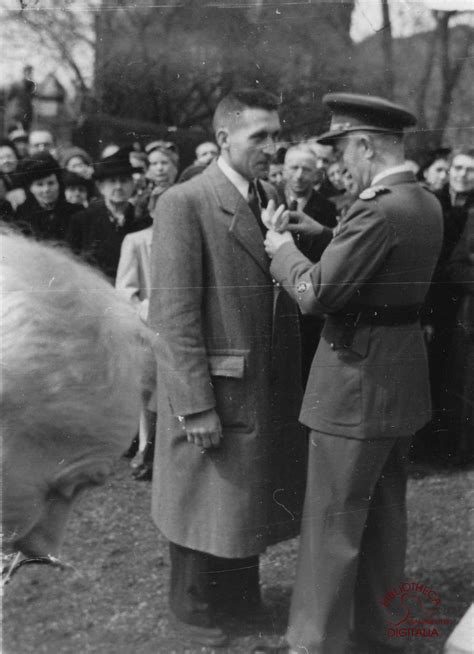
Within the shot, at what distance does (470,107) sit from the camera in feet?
8.17

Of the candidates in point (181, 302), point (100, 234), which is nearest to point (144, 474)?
point (181, 302)

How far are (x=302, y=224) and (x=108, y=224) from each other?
0.81 metres

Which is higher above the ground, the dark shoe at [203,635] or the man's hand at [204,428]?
the man's hand at [204,428]

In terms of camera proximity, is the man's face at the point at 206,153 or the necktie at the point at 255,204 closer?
the necktie at the point at 255,204

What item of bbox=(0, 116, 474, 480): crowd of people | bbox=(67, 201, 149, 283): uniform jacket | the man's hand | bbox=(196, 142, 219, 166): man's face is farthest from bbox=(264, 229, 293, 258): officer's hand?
bbox=(67, 201, 149, 283): uniform jacket

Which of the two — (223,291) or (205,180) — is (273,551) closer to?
(223,291)

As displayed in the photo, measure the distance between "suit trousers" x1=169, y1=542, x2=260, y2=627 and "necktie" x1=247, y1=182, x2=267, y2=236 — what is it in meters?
1.05

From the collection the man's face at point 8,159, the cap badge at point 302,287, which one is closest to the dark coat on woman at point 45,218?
the man's face at point 8,159

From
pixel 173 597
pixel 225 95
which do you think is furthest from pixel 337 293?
pixel 173 597

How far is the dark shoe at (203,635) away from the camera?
2.50 metres

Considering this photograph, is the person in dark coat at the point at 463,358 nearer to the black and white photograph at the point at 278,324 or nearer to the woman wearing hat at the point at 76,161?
the black and white photograph at the point at 278,324

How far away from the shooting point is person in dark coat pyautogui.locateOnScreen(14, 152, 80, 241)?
2.73 metres

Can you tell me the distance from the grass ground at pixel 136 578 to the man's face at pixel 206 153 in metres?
1.08

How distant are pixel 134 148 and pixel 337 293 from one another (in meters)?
1.22
